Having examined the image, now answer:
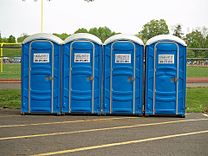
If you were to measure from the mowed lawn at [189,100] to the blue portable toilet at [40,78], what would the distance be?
6.38 ft

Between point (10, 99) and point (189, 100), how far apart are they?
6063mm

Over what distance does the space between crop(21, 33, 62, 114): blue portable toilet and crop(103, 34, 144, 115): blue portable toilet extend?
1.30m

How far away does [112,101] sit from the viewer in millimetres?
10891

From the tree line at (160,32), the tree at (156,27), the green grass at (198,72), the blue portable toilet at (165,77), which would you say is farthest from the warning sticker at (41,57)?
the tree at (156,27)

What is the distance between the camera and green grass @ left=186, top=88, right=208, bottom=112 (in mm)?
12236

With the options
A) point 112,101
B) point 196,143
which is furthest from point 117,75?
point 196,143

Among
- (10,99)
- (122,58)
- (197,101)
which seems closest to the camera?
(122,58)

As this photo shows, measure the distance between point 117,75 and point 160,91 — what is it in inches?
46.5

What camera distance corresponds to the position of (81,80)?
1088cm

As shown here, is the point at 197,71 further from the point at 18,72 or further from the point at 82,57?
the point at 82,57

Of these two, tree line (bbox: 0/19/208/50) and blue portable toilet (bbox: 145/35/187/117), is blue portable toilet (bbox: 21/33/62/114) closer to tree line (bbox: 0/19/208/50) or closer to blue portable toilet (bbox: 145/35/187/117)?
blue portable toilet (bbox: 145/35/187/117)

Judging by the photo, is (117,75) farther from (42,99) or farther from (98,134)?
(98,134)

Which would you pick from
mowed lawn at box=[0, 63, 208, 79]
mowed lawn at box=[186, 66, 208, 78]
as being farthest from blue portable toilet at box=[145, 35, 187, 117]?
mowed lawn at box=[186, 66, 208, 78]

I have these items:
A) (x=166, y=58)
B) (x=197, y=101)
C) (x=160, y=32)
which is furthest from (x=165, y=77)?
(x=160, y=32)
